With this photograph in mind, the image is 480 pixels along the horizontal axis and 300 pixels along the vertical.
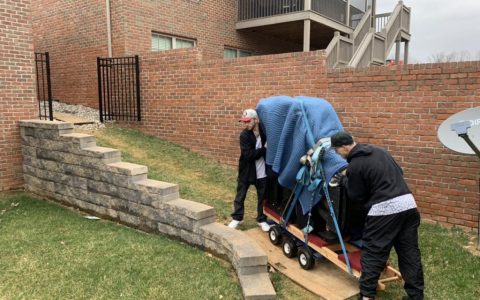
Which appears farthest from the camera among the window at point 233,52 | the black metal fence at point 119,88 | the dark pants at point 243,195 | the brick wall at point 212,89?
the window at point 233,52

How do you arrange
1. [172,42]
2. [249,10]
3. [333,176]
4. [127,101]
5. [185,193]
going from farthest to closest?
[249,10]
[172,42]
[127,101]
[185,193]
[333,176]

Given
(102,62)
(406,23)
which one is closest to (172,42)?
(102,62)

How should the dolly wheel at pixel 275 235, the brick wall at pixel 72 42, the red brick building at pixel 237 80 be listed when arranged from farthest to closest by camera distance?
the brick wall at pixel 72 42
the red brick building at pixel 237 80
the dolly wheel at pixel 275 235

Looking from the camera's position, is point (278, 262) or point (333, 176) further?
point (278, 262)

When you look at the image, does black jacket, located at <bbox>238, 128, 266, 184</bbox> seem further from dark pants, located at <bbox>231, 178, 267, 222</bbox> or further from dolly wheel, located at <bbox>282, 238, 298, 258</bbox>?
dolly wheel, located at <bbox>282, 238, 298, 258</bbox>

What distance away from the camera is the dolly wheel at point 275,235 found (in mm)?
4766

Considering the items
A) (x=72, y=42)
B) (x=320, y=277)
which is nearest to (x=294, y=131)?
(x=320, y=277)

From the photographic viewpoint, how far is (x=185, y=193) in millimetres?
6340

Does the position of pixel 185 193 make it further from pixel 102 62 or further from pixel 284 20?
pixel 284 20

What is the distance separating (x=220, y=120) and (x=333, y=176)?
4.83 meters

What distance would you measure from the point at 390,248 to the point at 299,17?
961 cm

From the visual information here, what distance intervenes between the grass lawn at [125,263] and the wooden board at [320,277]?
111 millimetres

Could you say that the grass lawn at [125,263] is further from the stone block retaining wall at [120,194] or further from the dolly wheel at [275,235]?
the dolly wheel at [275,235]

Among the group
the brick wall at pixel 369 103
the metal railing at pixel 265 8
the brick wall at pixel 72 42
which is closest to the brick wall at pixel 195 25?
the metal railing at pixel 265 8
